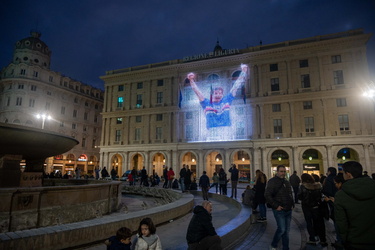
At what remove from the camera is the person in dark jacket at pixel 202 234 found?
3805mm

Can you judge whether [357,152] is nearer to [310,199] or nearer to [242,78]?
[242,78]

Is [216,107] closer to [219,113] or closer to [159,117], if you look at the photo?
[219,113]

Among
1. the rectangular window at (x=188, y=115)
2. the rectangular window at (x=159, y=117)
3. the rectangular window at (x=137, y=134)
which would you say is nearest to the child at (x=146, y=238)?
the rectangular window at (x=188, y=115)

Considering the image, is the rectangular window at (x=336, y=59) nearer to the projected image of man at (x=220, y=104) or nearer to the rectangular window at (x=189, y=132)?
the projected image of man at (x=220, y=104)

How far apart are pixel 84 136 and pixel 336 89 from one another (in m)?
43.9

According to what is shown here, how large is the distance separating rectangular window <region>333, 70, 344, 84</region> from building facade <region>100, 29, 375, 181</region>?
110 mm

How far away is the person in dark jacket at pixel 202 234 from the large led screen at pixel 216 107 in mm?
29845

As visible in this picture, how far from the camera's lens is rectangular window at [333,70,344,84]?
3088 cm

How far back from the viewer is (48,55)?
48031 millimetres

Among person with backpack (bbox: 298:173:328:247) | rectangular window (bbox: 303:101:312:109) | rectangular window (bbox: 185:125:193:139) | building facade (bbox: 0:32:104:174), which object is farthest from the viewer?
building facade (bbox: 0:32:104:174)

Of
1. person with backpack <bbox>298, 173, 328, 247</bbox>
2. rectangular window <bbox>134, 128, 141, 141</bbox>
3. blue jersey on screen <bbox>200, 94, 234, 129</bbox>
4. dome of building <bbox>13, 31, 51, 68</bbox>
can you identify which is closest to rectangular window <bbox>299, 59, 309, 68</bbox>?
blue jersey on screen <bbox>200, 94, 234, 129</bbox>

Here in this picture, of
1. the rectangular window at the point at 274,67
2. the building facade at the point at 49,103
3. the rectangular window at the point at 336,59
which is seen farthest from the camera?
the building facade at the point at 49,103

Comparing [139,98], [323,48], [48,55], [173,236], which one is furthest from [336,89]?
[48,55]

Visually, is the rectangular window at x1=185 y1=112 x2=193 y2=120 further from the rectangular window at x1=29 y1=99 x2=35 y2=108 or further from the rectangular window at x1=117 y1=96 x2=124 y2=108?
the rectangular window at x1=29 y1=99 x2=35 y2=108
